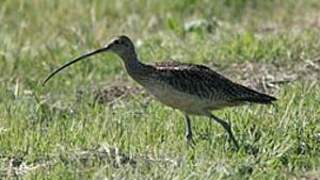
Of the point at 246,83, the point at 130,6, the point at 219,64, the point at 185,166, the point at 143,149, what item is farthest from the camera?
the point at 130,6

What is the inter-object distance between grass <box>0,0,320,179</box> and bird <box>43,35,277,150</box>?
0.21 meters

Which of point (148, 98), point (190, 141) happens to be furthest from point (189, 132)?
point (148, 98)

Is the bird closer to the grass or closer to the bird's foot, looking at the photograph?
the bird's foot

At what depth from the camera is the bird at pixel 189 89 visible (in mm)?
9273

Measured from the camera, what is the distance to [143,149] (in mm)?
8891

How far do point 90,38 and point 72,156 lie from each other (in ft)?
18.1

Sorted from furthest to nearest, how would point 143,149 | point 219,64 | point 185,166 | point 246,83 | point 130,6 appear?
point 130,6 → point 219,64 → point 246,83 → point 143,149 → point 185,166

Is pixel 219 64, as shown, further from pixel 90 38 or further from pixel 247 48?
pixel 90 38

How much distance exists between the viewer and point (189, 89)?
932 centimetres

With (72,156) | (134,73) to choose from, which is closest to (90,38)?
(134,73)

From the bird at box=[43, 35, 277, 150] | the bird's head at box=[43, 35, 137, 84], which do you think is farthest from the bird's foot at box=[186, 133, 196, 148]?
the bird's head at box=[43, 35, 137, 84]

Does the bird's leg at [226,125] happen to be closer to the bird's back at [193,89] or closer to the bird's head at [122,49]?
the bird's back at [193,89]

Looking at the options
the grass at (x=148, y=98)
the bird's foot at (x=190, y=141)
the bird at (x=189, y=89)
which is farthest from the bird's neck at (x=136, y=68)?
the bird's foot at (x=190, y=141)

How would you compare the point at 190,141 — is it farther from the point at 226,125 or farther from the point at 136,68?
the point at 136,68
